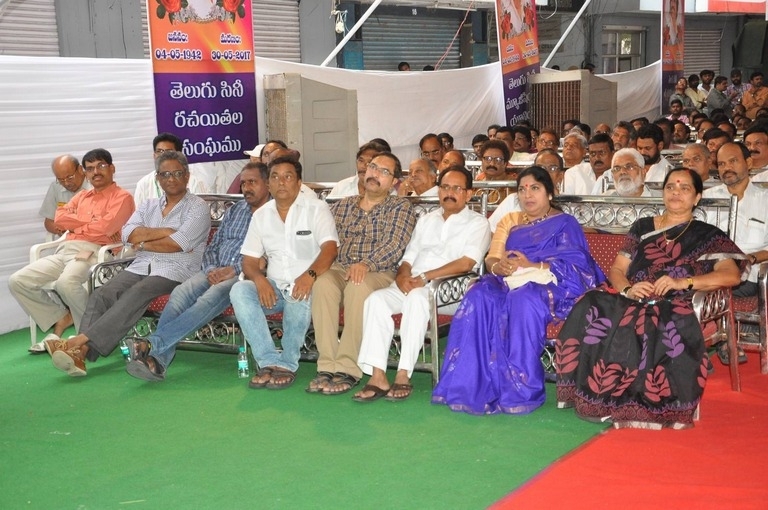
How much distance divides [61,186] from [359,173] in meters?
2.09

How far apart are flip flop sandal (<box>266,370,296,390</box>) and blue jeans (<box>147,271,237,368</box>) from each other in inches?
23.0

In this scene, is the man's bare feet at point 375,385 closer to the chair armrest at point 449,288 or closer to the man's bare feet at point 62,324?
the chair armrest at point 449,288

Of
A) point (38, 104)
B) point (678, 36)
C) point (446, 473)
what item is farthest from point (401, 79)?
point (678, 36)

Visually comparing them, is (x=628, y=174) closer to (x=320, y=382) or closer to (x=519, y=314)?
(x=519, y=314)

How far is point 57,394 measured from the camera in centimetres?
540

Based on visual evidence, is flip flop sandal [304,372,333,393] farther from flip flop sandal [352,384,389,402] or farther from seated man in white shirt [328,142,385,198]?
seated man in white shirt [328,142,385,198]

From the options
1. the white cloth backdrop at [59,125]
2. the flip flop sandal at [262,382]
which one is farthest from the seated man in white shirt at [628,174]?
the white cloth backdrop at [59,125]

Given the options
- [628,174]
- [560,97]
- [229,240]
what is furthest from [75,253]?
[560,97]

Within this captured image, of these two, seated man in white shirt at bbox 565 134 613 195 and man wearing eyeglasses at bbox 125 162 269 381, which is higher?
seated man in white shirt at bbox 565 134 613 195

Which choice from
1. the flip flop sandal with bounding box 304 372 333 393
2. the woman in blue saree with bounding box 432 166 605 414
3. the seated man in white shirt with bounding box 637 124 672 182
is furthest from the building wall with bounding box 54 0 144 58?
the woman in blue saree with bounding box 432 166 605 414

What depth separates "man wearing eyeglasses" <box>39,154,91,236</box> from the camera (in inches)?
265

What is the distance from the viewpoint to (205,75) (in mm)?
7035

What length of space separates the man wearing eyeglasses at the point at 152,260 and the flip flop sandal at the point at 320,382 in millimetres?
1259

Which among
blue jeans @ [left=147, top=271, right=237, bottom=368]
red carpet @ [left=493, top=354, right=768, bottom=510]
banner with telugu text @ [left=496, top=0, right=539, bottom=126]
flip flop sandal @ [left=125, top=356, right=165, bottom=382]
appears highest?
banner with telugu text @ [left=496, top=0, right=539, bottom=126]
